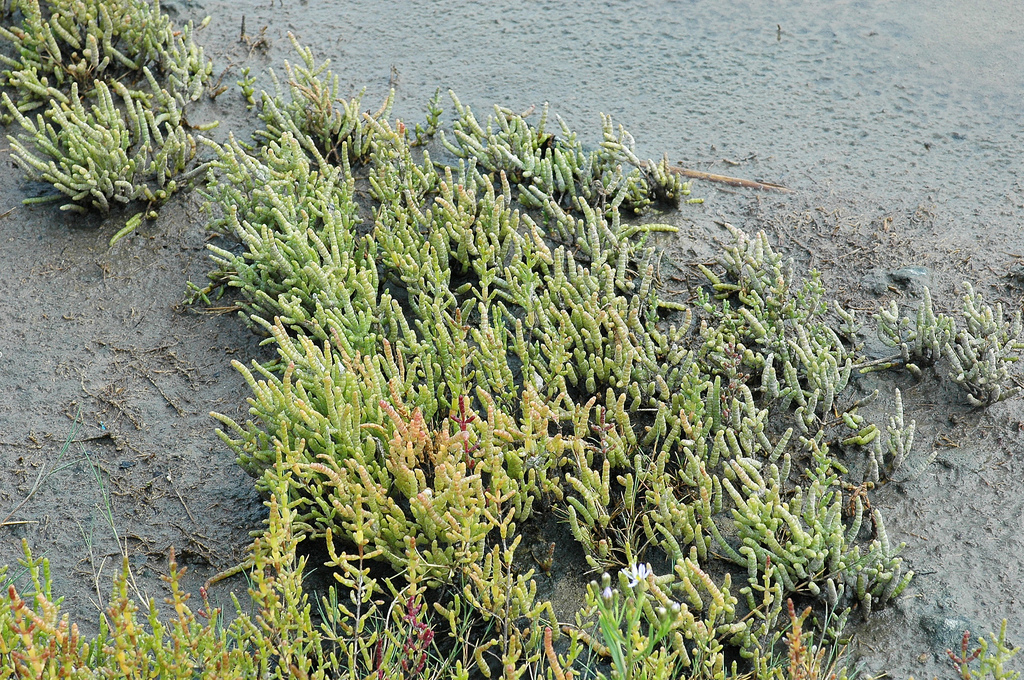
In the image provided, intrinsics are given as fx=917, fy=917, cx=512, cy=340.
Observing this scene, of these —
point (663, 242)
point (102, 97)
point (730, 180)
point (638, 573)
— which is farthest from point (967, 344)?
point (102, 97)

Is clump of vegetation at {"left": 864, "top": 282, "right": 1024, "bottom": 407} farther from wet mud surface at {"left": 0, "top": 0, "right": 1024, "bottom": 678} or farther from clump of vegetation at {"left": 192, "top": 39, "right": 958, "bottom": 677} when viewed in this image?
clump of vegetation at {"left": 192, "top": 39, "right": 958, "bottom": 677}

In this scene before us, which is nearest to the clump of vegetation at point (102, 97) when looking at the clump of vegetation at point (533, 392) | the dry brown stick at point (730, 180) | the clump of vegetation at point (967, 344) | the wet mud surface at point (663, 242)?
the wet mud surface at point (663, 242)

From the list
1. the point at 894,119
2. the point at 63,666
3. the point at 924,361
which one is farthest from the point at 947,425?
the point at 63,666

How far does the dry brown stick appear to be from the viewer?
4.68m

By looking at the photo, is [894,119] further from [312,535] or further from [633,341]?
[312,535]

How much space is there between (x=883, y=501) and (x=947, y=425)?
490 mm

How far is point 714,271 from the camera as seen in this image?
4.23 metres

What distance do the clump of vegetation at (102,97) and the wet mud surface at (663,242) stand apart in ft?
0.61

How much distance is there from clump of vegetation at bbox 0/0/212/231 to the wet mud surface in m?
0.19

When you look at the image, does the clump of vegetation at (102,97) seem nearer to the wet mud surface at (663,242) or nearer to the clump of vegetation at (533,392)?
the wet mud surface at (663,242)

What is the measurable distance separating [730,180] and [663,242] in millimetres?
649

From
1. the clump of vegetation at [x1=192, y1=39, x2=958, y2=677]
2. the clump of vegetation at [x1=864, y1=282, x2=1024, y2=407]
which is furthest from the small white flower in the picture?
the clump of vegetation at [x1=864, y1=282, x2=1024, y2=407]

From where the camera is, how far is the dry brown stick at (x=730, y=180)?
468cm

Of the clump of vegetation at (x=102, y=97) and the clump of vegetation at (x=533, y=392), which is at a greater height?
the clump of vegetation at (x=102, y=97)
